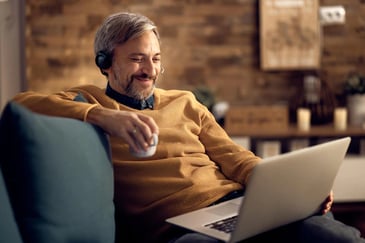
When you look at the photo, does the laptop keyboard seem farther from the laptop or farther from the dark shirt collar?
the dark shirt collar

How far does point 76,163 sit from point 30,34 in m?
2.51

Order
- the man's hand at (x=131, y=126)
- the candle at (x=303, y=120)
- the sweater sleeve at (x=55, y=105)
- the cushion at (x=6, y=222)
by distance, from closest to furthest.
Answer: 1. the cushion at (x=6, y=222)
2. the man's hand at (x=131, y=126)
3. the sweater sleeve at (x=55, y=105)
4. the candle at (x=303, y=120)

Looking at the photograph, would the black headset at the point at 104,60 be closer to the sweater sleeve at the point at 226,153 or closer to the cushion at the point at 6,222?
the sweater sleeve at the point at 226,153

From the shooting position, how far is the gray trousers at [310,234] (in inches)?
64.7

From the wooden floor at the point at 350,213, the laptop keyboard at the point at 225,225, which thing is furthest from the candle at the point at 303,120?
the laptop keyboard at the point at 225,225

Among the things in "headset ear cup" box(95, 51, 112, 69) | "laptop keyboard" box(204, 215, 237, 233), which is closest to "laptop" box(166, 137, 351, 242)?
"laptop keyboard" box(204, 215, 237, 233)

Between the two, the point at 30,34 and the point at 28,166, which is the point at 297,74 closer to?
the point at 30,34

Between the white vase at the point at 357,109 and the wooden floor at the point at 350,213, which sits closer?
the wooden floor at the point at 350,213

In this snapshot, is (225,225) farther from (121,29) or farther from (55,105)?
(121,29)

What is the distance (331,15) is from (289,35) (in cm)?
29

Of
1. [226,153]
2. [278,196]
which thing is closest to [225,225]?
[278,196]

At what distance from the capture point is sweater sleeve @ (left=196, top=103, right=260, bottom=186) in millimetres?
2020

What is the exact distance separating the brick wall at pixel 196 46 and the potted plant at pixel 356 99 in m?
0.18

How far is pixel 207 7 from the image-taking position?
3938 millimetres
